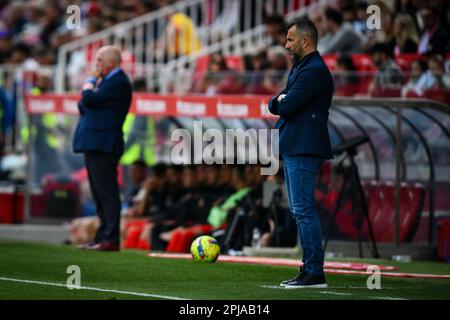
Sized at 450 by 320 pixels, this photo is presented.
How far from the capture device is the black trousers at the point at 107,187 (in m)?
15.6

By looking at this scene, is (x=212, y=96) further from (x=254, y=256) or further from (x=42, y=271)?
(x=42, y=271)

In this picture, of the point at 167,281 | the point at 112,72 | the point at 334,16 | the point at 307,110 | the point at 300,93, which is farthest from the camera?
the point at 334,16

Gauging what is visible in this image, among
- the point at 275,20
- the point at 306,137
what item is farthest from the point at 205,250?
the point at 275,20

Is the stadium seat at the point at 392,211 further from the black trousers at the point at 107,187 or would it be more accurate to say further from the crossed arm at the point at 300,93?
the crossed arm at the point at 300,93

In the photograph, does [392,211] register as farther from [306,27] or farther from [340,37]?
[306,27]

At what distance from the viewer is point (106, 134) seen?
15.5 m

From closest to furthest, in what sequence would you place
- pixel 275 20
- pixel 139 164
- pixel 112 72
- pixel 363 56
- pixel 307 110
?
1. pixel 307 110
2. pixel 112 72
3. pixel 363 56
4. pixel 139 164
5. pixel 275 20

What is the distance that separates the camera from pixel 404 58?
19.3 metres

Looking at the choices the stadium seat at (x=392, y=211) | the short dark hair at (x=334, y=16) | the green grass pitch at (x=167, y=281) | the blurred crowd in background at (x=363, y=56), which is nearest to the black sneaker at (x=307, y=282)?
the green grass pitch at (x=167, y=281)

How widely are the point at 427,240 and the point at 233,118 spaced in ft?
12.2

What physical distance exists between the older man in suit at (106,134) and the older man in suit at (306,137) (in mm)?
4890

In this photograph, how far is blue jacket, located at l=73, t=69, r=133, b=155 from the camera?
15.4m

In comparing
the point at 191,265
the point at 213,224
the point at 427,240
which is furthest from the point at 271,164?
the point at 191,265

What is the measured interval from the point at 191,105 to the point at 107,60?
3.69 metres
